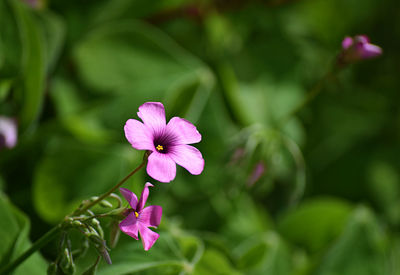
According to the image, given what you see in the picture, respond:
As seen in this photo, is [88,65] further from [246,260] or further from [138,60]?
[246,260]

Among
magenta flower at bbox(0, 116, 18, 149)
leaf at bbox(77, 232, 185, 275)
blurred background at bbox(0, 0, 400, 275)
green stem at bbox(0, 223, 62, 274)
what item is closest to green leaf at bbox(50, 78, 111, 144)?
blurred background at bbox(0, 0, 400, 275)

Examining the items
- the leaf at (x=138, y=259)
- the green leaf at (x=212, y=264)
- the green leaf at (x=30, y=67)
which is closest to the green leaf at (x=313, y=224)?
the green leaf at (x=212, y=264)

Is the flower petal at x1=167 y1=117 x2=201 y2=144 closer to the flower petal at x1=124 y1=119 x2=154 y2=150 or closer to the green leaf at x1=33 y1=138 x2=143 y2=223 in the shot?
the flower petal at x1=124 y1=119 x2=154 y2=150

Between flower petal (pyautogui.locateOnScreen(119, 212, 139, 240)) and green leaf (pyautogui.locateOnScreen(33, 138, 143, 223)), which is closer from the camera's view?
flower petal (pyautogui.locateOnScreen(119, 212, 139, 240))

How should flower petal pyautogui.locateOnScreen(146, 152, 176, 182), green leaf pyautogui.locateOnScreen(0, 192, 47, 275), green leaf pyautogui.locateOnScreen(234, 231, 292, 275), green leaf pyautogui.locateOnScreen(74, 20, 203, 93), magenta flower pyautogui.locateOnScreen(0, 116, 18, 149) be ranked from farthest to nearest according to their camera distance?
green leaf pyautogui.locateOnScreen(74, 20, 203, 93) → green leaf pyautogui.locateOnScreen(234, 231, 292, 275) → magenta flower pyautogui.locateOnScreen(0, 116, 18, 149) → green leaf pyautogui.locateOnScreen(0, 192, 47, 275) → flower petal pyautogui.locateOnScreen(146, 152, 176, 182)

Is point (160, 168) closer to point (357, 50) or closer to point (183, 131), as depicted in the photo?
point (183, 131)

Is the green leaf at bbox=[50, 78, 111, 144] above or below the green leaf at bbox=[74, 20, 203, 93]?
below

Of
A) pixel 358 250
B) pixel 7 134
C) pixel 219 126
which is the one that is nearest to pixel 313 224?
pixel 358 250
